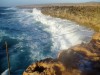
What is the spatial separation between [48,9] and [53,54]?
41.7 ft

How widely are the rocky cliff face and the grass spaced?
13.9ft

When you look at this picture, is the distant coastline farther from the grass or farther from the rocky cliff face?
the rocky cliff face

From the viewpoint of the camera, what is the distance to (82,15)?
17.1 metres

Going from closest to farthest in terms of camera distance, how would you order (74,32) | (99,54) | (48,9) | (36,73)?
1. (36,73)
2. (99,54)
3. (74,32)
4. (48,9)

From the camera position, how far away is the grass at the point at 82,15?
14.7 meters

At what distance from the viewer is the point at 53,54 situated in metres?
9.43

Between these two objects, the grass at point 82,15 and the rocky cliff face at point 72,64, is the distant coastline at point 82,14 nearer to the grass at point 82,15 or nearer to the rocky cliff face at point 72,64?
the grass at point 82,15

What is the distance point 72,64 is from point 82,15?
9780mm

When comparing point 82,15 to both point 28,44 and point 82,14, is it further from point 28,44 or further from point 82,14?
point 28,44

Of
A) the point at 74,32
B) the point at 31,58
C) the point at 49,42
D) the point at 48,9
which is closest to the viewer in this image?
the point at 31,58

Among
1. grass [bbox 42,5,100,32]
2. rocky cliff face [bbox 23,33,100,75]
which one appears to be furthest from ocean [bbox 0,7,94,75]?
grass [bbox 42,5,100,32]

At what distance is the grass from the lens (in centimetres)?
1470

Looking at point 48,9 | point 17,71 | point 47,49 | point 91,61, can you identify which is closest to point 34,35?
point 47,49

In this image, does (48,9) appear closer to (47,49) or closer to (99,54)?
(47,49)
